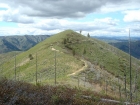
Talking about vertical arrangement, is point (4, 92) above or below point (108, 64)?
above

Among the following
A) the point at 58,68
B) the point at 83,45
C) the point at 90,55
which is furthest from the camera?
the point at 83,45

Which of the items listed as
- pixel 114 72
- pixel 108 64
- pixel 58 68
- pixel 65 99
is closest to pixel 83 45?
pixel 108 64

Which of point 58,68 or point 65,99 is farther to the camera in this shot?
point 58,68

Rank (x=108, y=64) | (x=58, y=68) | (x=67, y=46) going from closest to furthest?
(x=58, y=68), (x=108, y=64), (x=67, y=46)

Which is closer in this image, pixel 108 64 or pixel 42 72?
pixel 42 72

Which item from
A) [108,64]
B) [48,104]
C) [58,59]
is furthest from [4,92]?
[108,64]

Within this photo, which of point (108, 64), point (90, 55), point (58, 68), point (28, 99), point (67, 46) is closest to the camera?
point (28, 99)

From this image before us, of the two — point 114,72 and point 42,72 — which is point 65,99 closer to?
point 42,72

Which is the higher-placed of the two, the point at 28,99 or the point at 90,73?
the point at 28,99

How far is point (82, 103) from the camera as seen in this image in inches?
315

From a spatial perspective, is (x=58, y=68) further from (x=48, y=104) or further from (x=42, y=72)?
(x=48, y=104)

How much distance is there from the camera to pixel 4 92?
664 cm

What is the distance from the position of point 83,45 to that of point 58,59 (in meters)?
44.8

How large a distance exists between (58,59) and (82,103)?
60.2 metres
